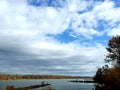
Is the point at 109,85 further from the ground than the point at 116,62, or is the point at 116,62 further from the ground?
the point at 116,62

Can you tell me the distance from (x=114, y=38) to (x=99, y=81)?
33.2 feet

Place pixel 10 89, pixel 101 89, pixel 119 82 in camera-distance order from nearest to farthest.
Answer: pixel 119 82
pixel 101 89
pixel 10 89

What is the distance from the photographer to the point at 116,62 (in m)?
59.4

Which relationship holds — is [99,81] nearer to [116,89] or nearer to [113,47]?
[113,47]

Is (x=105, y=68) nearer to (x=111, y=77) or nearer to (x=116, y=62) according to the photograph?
(x=116, y=62)

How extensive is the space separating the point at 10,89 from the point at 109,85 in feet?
94.4

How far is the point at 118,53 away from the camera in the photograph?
197ft

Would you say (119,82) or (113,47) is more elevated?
→ (113,47)

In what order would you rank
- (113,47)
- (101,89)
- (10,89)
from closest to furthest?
1. (101,89)
2. (113,47)
3. (10,89)

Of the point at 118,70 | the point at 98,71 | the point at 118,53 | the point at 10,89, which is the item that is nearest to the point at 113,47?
the point at 118,53

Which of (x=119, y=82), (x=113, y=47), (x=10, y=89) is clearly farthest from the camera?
(x=10, y=89)

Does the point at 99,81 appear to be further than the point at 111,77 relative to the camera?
Yes

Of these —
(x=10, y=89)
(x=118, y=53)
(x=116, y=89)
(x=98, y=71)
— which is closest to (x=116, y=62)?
(x=118, y=53)

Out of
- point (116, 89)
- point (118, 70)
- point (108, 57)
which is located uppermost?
point (108, 57)
